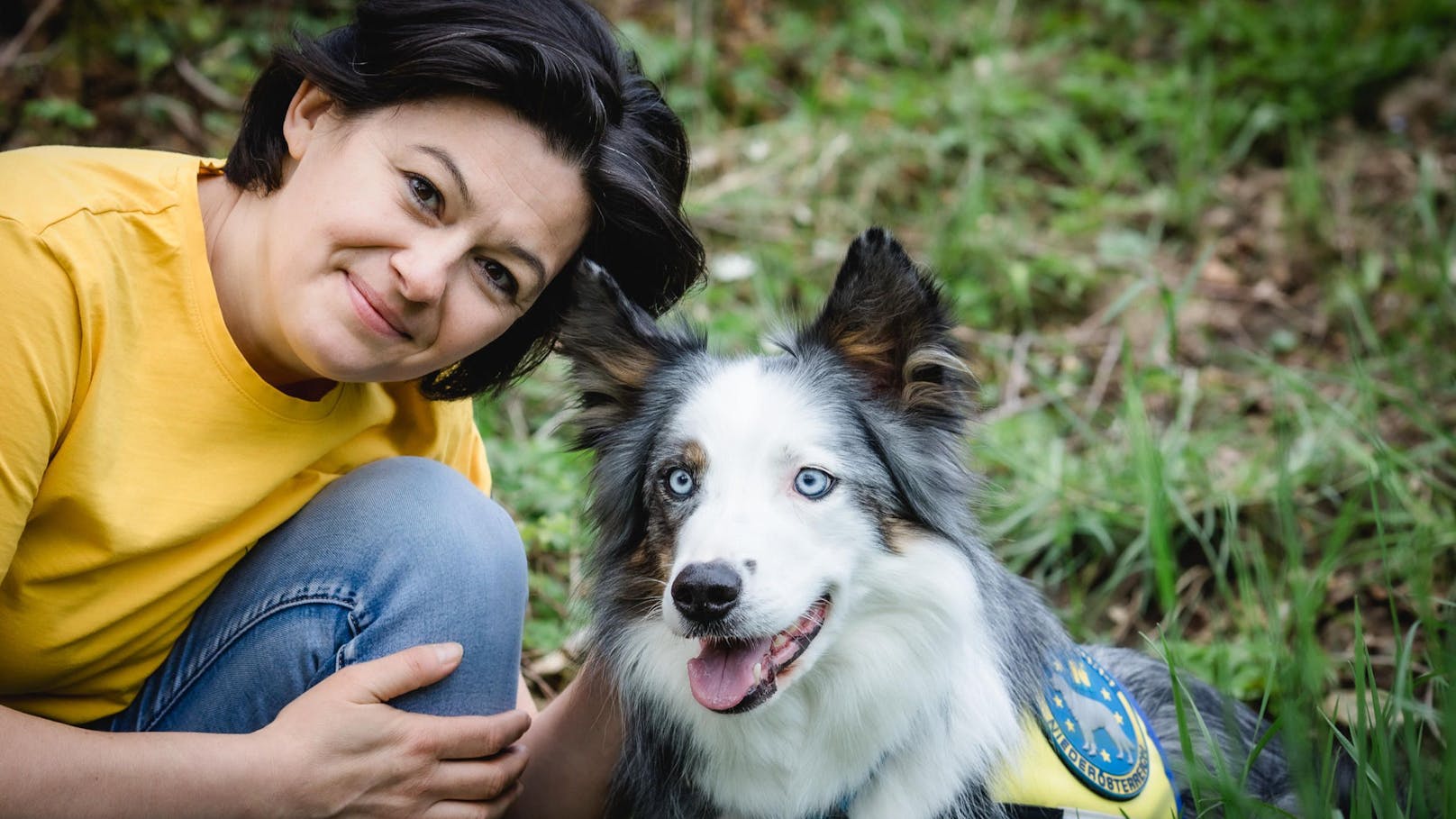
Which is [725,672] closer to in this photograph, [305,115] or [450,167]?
[450,167]

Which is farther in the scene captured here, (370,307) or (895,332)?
(895,332)

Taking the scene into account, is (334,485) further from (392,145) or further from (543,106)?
(543,106)

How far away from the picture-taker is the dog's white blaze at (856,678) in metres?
2.16

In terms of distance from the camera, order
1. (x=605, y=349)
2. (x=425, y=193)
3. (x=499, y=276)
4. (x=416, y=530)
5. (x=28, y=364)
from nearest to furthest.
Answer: (x=28, y=364) < (x=425, y=193) < (x=499, y=276) < (x=416, y=530) < (x=605, y=349)

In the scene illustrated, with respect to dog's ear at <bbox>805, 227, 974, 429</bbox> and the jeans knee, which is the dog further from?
the jeans knee

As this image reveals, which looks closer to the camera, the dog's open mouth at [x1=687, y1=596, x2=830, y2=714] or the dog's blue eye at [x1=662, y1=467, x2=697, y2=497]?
the dog's open mouth at [x1=687, y1=596, x2=830, y2=714]

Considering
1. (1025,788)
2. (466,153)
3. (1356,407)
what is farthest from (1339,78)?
(466,153)

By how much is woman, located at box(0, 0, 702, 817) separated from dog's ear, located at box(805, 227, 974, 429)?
42 cm

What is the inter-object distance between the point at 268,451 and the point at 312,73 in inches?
29.6

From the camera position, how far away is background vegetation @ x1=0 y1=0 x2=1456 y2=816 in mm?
3129

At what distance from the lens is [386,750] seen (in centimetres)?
200

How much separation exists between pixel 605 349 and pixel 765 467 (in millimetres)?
504

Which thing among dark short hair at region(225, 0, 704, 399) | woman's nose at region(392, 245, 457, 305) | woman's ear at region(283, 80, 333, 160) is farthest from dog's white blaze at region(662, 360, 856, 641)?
woman's ear at region(283, 80, 333, 160)

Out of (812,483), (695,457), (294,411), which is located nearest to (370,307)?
(294,411)
